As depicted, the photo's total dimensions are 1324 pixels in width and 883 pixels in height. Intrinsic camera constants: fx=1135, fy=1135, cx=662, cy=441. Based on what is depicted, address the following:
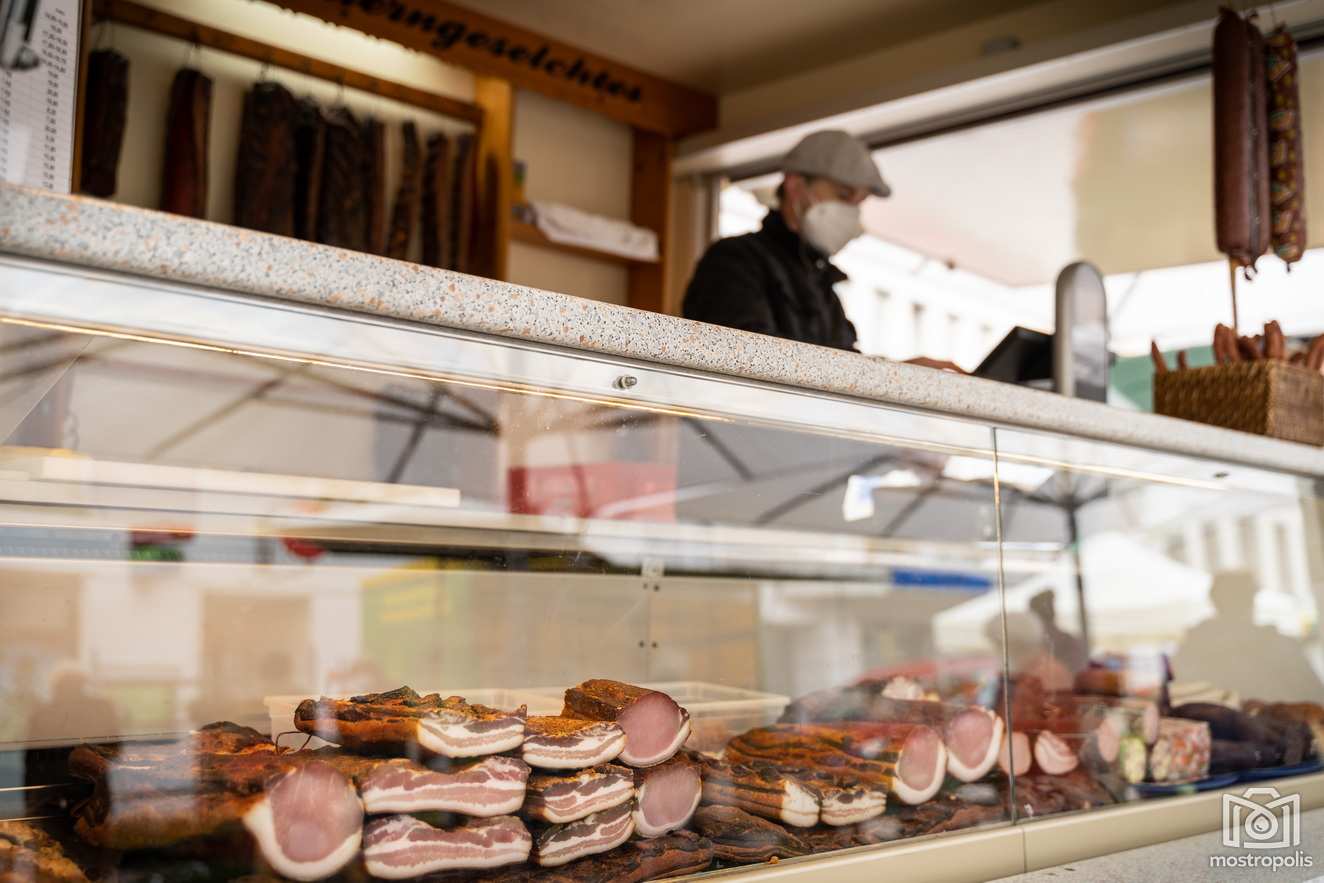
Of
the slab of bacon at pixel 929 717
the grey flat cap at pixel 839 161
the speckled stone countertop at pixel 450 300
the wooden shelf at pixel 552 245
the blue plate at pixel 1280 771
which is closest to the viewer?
the speckled stone countertop at pixel 450 300

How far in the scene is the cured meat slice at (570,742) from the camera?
52.2 inches

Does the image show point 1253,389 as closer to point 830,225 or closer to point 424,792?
point 830,225

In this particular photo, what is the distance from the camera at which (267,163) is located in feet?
13.5

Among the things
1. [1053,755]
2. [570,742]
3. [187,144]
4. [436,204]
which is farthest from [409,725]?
[436,204]

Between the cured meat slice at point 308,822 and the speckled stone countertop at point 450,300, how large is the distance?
48cm

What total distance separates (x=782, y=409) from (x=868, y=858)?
61cm

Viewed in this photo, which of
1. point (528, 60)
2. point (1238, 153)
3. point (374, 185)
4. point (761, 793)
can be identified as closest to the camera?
point (761, 793)

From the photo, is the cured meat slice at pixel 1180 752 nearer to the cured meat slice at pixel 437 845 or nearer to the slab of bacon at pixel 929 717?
the slab of bacon at pixel 929 717

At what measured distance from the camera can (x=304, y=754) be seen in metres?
1.24

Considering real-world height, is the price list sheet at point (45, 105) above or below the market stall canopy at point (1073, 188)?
below

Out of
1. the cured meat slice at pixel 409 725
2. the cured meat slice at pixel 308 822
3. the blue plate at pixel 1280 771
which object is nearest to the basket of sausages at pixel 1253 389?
the blue plate at pixel 1280 771

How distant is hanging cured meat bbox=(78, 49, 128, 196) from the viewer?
12.1ft

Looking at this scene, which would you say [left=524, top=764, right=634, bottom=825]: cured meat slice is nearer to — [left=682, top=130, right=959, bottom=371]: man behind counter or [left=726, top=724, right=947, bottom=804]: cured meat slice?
[left=726, top=724, right=947, bottom=804]: cured meat slice

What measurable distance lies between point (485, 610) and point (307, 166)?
3.07 metres
